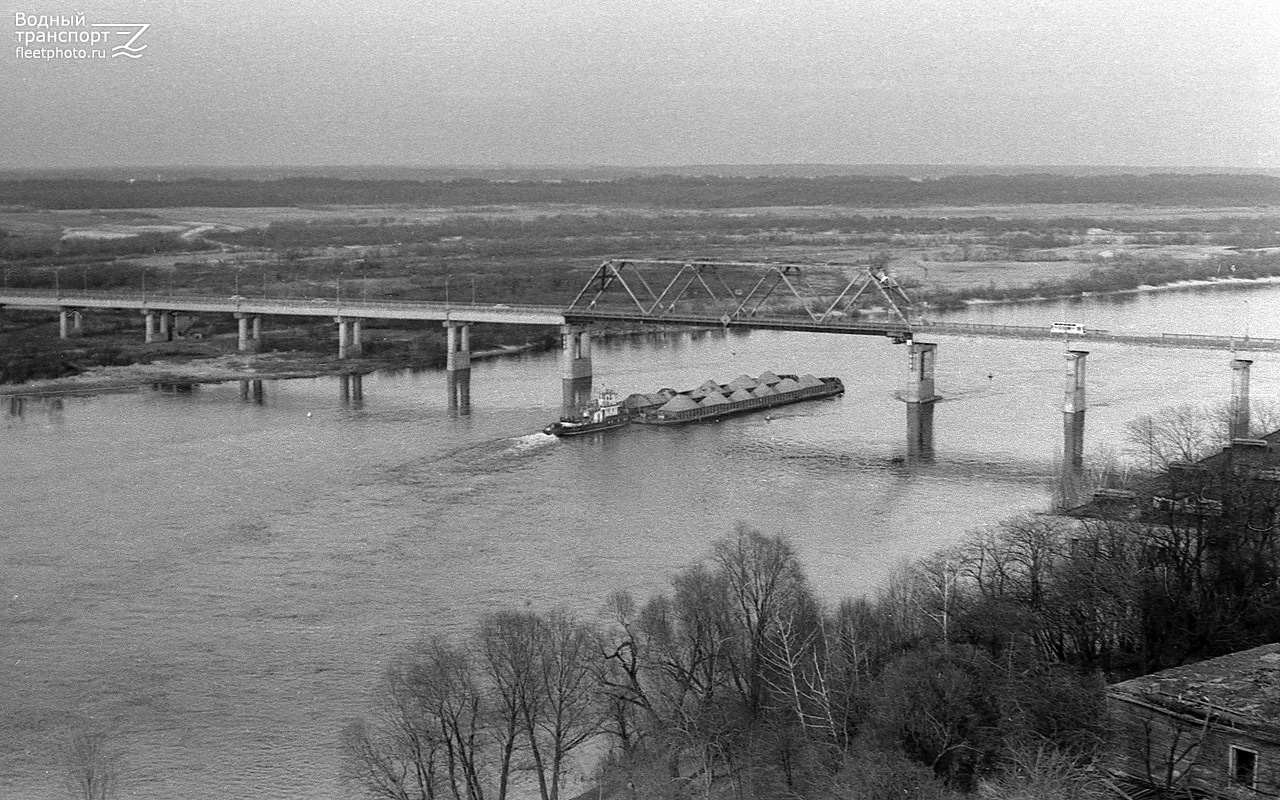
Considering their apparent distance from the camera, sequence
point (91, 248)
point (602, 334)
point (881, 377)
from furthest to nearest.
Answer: point (91, 248), point (602, 334), point (881, 377)

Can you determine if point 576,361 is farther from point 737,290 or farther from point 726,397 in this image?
point 737,290

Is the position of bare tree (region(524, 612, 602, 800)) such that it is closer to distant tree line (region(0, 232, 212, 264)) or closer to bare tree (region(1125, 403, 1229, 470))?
bare tree (region(1125, 403, 1229, 470))

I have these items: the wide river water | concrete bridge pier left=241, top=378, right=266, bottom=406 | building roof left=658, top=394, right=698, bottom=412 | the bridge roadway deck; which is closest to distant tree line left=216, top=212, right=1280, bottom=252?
the bridge roadway deck

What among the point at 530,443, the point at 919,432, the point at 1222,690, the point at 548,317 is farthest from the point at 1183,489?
the point at 548,317

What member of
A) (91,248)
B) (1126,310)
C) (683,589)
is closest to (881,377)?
(1126,310)

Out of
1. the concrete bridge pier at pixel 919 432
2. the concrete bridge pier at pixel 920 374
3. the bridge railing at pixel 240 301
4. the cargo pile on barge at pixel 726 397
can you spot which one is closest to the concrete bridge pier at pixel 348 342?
the bridge railing at pixel 240 301

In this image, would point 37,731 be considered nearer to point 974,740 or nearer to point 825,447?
point 974,740
